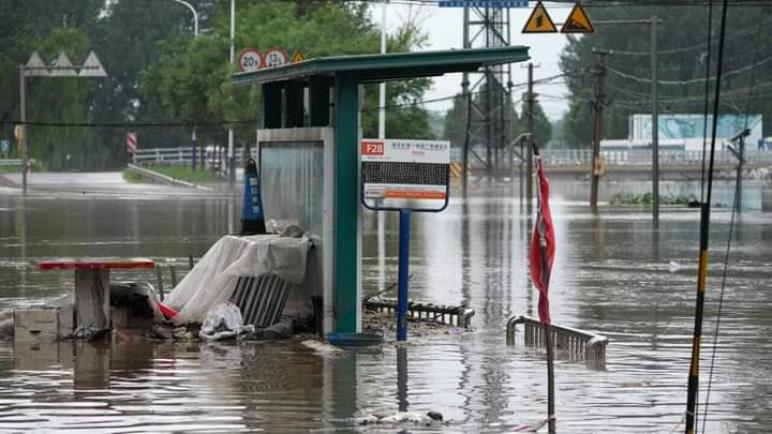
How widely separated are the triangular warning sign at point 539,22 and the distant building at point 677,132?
99877 mm

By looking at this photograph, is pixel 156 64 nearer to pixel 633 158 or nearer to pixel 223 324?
pixel 633 158

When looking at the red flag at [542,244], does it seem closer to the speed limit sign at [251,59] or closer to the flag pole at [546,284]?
the flag pole at [546,284]

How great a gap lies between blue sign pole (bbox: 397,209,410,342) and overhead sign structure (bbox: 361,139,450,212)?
18cm

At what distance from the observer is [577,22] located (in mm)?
29734

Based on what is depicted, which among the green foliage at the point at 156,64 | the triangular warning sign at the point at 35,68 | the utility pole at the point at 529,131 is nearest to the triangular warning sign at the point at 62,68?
the triangular warning sign at the point at 35,68

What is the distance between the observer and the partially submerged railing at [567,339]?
539 inches

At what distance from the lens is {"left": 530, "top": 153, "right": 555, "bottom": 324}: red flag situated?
9.99 meters

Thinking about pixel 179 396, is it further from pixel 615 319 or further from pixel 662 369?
pixel 615 319

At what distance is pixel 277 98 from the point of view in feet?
58.5

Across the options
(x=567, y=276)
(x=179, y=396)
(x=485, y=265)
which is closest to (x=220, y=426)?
(x=179, y=396)

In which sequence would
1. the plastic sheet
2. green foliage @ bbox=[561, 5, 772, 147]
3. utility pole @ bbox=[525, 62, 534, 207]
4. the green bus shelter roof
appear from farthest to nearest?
green foliage @ bbox=[561, 5, 772, 147], utility pole @ bbox=[525, 62, 534, 207], the plastic sheet, the green bus shelter roof

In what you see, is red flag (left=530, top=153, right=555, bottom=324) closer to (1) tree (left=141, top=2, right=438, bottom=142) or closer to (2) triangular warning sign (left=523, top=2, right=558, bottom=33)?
(2) triangular warning sign (left=523, top=2, right=558, bottom=33)

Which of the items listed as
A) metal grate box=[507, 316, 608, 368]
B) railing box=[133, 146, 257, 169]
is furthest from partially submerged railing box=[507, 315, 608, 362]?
railing box=[133, 146, 257, 169]

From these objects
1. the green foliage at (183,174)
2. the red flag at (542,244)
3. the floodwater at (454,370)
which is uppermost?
the red flag at (542,244)
